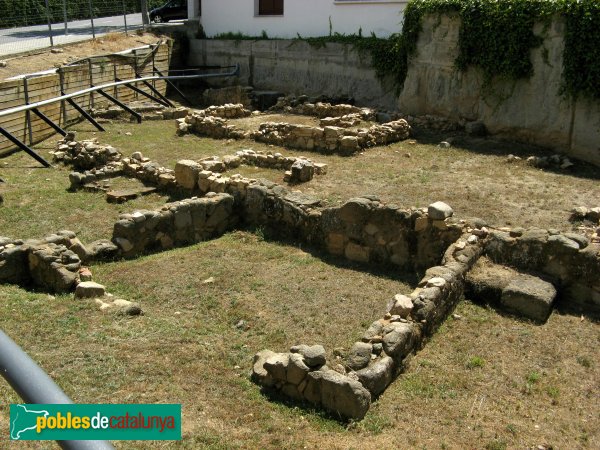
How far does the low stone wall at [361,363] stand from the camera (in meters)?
6.11

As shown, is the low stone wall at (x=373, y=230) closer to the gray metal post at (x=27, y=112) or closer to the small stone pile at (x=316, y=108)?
the small stone pile at (x=316, y=108)

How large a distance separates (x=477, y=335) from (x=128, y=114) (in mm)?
16084

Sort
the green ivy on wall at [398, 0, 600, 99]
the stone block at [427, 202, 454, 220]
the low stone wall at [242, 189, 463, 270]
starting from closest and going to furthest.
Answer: the stone block at [427, 202, 454, 220] < the low stone wall at [242, 189, 463, 270] < the green ivy on wall at [398, 0, 600, 99]

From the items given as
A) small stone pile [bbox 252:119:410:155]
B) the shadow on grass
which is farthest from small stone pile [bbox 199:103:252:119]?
the shadow on grass

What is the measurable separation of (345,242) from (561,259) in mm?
3340

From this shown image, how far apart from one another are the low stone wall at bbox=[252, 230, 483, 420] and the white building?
15909 millimetres

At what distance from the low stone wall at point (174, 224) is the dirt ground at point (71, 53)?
36.6 feet

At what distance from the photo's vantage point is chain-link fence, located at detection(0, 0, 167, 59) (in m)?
24.2

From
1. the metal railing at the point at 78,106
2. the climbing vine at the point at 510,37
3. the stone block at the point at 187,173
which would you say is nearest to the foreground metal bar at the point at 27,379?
the stone block at the point at 187,173

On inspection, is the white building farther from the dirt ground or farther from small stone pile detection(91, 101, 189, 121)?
small stone pile detection(91, 101, 189, 121)

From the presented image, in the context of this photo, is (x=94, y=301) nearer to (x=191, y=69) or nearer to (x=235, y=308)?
(x=235, y=308)

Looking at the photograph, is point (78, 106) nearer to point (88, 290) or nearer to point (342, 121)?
point (342, 121)

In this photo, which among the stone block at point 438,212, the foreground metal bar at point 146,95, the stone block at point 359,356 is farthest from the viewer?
the foreground metal bar at point 146,95

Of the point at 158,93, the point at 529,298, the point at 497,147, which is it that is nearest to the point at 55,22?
the point at 158,93
